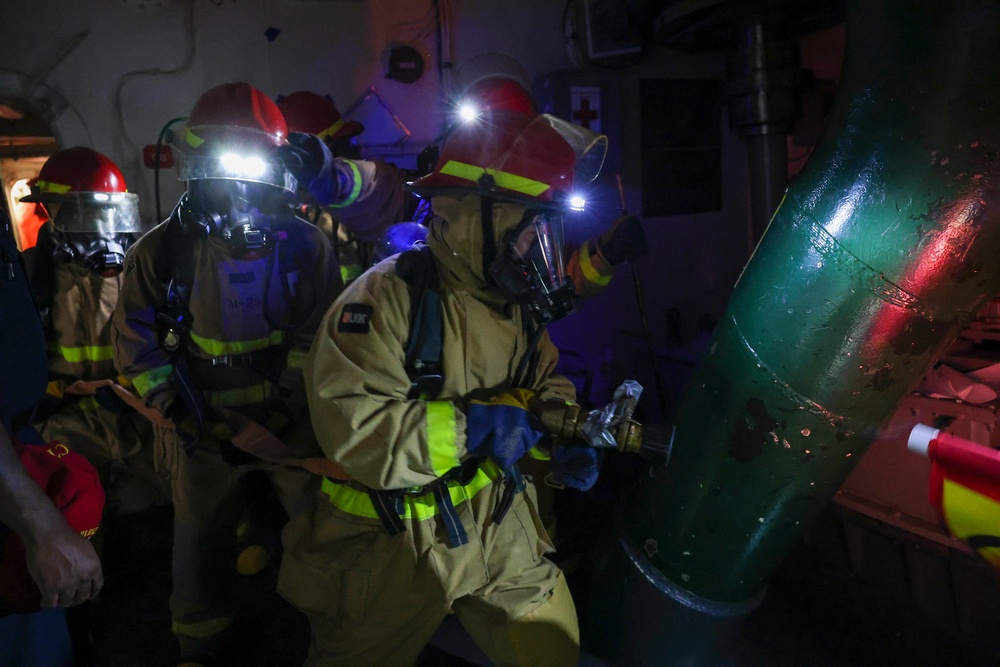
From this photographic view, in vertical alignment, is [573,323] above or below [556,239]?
below

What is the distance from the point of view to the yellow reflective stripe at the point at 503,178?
1.83 meters

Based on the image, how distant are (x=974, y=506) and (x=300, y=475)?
250 cm

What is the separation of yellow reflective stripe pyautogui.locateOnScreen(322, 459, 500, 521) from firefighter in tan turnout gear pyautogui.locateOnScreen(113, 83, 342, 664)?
667 millimetres

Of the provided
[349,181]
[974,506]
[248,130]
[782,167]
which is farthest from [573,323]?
[974,506]

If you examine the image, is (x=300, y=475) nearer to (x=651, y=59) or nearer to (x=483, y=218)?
(x=483, y=218)

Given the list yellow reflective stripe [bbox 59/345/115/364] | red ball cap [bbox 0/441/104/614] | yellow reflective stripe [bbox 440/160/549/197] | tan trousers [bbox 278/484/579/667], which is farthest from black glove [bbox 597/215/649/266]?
yellow reflective stripe [bbox 59/345/115/364]

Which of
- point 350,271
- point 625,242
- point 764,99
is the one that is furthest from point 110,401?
point 764,99

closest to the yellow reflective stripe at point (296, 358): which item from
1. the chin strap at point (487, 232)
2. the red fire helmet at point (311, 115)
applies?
the chin strap at point (487, 232)

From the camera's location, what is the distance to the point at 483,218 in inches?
74.2

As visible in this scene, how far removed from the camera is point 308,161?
272cm

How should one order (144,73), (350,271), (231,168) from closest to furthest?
(231,168) < (350,271) < (144,73)

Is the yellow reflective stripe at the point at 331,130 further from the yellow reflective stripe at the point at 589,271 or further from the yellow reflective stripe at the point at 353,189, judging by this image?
the yellow reflective stripe at the point at 589,271

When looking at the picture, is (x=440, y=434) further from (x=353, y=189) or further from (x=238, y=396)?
(x=353, y=189)

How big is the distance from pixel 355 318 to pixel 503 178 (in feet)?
2.05
